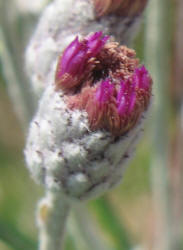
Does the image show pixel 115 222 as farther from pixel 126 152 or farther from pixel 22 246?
pixel 126 152

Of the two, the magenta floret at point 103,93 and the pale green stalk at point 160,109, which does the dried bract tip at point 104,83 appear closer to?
the magenta floret at point 103,93

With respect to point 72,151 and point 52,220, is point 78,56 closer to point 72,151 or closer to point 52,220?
point 72,151

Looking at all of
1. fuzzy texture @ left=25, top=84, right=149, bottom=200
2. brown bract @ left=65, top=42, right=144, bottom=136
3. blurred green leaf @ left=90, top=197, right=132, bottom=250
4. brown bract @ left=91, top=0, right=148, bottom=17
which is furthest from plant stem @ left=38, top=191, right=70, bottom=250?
blurred green leaf @ left=90, top=197, right=132, bottom=250

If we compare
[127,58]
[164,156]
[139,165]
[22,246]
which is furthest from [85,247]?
[127,58]

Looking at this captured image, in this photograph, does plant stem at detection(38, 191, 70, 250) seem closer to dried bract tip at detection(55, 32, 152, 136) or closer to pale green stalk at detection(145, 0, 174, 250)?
dried bract tip at detection(55, 32, 152, 136)

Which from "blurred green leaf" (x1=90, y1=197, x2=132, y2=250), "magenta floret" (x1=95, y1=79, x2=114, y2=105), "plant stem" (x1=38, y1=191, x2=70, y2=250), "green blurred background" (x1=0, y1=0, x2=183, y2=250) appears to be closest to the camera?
"magenta floret" (x1=95, y1=79, x2=114, y2=105)

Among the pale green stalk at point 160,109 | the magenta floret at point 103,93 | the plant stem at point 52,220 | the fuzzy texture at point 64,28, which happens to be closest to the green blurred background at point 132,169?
the pale green stalk at point 160,109
